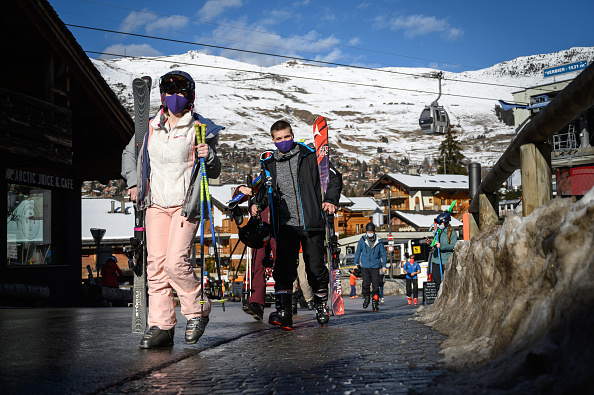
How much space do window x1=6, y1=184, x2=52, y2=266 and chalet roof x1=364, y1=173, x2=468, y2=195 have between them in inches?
3116

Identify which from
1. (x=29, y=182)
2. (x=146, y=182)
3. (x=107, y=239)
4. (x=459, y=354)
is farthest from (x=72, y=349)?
(x=107, y=239)

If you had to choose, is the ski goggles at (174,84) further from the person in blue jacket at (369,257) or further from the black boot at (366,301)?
the black boot at (366,301)

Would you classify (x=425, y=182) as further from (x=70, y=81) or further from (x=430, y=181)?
(x=70, y=81)

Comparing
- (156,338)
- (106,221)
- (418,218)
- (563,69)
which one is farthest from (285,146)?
(418,218)

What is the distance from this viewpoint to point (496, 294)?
159 inches

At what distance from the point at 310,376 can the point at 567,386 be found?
1616mm

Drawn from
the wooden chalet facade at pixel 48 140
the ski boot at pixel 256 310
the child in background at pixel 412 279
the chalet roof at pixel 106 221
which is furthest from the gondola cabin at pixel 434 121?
the ski boot at pixel 256 310

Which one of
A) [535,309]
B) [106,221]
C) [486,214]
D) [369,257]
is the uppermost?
[106,221]

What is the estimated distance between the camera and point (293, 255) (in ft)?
23.0

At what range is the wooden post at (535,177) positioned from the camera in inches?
170

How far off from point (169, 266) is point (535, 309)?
2868mm

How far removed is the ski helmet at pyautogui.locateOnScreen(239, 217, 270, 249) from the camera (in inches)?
280

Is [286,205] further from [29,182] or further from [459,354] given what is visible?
[29,182]

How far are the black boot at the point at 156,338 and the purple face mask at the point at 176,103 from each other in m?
1.67
